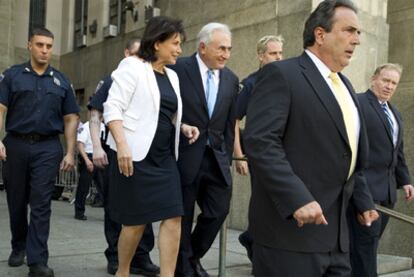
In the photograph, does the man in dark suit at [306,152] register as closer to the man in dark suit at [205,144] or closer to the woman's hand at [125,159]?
the woman's hand at [125,159]

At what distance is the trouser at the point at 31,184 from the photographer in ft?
A: 14.4

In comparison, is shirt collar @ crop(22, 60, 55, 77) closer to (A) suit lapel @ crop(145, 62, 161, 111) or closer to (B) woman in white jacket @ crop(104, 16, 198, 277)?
(B) woman in white jacket @ crop(104, 16, 198, 277)

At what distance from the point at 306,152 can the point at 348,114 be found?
0.30 m

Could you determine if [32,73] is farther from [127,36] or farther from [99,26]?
[99,26]

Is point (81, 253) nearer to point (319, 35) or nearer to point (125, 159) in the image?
point (125, 159)

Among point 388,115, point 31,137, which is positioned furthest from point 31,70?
point 388,115

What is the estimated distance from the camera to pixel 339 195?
8.70 ft

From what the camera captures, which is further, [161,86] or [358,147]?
[161,86]

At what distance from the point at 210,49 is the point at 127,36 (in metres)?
6.70

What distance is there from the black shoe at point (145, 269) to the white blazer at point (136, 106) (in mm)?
1195

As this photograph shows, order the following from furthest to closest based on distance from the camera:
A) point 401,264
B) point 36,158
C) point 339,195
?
point 401,264, point 36,158, point 339,195

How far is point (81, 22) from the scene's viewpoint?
13242 millimetres

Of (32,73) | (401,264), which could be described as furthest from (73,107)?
(401,264)

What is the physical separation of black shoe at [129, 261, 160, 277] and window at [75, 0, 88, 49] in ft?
29.1
